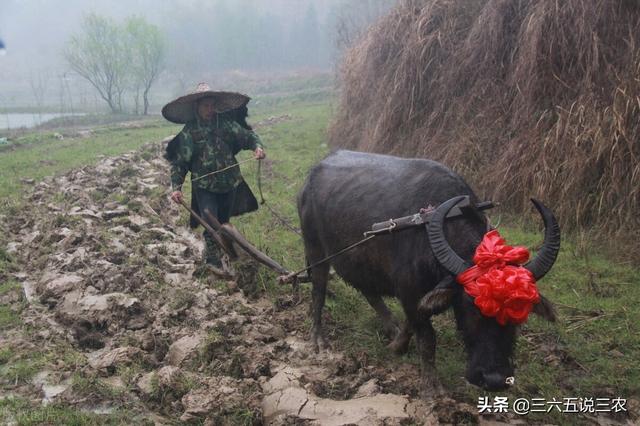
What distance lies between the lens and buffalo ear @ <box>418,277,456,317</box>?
3.21m

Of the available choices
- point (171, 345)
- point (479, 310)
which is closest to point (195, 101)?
A: point (171, 345)

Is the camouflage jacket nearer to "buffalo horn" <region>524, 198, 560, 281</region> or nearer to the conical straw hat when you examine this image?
the conical straw hat

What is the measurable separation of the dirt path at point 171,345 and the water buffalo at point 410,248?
0.36 metres

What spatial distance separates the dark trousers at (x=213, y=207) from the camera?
6000mm

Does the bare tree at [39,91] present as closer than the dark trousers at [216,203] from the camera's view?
No

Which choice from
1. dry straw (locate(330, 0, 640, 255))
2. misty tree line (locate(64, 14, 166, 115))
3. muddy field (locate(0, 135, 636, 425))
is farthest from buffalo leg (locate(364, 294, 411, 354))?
misty tree line (locate(64, 14, 166, 115))

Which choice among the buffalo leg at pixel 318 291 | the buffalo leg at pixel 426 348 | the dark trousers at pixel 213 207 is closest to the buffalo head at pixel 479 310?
the buffalo leg at pixel 426 348

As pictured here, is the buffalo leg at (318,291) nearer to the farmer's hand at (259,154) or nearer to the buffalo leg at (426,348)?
the buffalo leg at (426,348)

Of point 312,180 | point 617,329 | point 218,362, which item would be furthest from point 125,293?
point 617,329

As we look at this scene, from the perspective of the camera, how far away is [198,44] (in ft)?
247

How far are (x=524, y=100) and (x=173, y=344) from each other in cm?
561

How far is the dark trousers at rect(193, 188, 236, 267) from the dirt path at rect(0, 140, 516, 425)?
0.87 ft

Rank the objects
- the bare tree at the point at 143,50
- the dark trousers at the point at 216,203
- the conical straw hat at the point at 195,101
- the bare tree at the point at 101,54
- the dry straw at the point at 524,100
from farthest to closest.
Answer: the bare tree at the point at 143,50
the bare tree at the point at 101,54
the dry straw at the point at 524,100
the dark trousers at the point at 216,203
the conical straw hat at the point at 195,101

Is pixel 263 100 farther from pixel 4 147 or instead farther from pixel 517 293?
pixel 517 293
